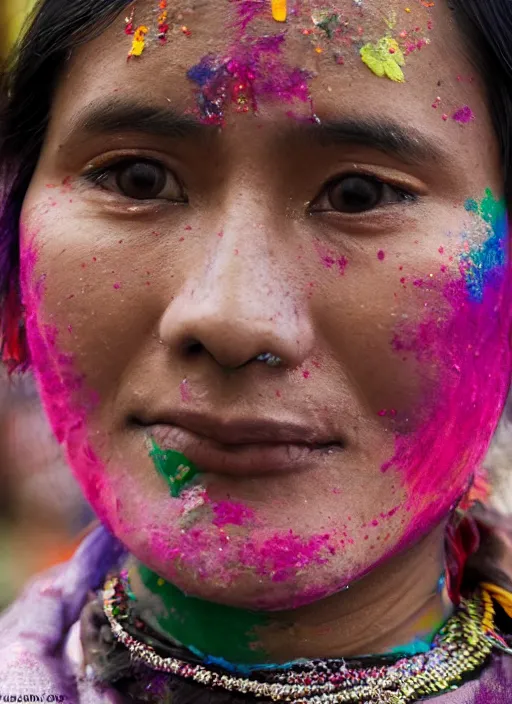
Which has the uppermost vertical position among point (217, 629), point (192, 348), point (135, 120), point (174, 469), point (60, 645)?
point (135, 120)

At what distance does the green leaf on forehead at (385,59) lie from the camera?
1243 millimetres

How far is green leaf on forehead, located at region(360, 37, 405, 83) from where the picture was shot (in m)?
1.24

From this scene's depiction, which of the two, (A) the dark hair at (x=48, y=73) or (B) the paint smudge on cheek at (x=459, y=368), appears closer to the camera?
(B) the paint smudge on cheek at (x=459, y=368)

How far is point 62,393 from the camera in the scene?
4.54 feet

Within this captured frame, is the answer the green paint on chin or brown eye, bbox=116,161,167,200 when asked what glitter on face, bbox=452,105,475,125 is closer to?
brown eye, bbox=116,161,167,200

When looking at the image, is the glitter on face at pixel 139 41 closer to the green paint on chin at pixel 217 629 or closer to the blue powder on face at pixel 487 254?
the blue powder on face at pixel 487 254

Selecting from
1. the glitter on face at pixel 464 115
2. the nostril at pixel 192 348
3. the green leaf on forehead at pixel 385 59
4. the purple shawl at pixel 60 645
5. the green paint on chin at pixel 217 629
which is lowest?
the purple shawl at pixel 60 645

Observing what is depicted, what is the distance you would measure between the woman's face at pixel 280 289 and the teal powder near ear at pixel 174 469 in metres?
0.01

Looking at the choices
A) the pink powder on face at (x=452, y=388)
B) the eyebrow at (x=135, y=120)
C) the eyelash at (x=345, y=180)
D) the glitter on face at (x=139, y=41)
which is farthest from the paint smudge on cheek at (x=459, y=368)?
the glitter on face at (x=139, y=41)

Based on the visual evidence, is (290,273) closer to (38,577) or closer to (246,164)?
(246,164)

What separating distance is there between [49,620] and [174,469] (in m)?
0.65

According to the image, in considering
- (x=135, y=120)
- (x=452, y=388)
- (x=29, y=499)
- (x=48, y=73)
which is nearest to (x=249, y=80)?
(x=135, y=120)

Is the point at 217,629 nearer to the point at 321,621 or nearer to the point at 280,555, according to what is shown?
the point at 321,621

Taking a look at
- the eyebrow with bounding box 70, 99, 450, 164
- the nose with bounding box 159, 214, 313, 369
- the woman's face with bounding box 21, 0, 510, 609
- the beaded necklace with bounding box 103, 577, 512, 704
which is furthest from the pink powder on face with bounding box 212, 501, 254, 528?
the eyebrow with bounding box 70, 99, 450, 164
